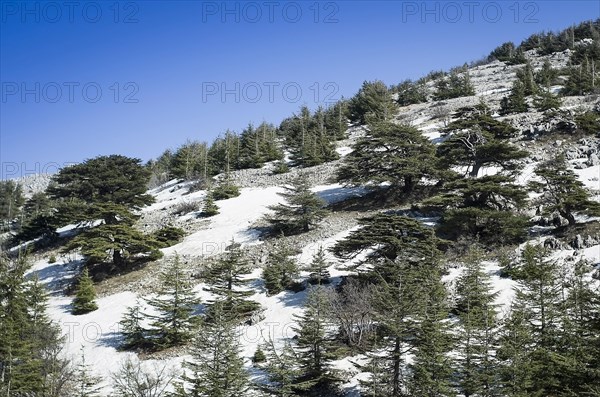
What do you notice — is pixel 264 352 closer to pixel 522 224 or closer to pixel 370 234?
pixel 370 234

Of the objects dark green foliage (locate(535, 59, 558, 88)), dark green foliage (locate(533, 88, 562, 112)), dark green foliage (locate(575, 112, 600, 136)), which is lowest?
dark green foliage (locate(575, 112, 600, 136))

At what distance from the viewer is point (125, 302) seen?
32.6m

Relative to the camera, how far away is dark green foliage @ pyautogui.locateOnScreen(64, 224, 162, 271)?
35.6 m

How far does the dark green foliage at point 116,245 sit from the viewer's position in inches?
1403

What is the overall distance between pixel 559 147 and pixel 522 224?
827 inches

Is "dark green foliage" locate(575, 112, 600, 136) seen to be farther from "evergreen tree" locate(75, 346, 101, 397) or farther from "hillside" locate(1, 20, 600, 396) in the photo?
"evergreen tree" locate(75, 346, 101, 397)

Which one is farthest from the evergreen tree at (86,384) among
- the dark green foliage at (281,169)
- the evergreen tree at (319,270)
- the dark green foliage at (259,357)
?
the dark green foliage at (281,169)

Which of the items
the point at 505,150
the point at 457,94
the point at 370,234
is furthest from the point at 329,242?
the point at 457,94

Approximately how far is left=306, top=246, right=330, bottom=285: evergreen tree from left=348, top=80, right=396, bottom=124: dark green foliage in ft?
153

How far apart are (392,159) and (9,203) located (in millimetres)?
75956

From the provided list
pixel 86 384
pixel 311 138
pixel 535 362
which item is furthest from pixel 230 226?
pixel 535 362

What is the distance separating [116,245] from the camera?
119 ft

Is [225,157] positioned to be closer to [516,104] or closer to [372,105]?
[372,105]

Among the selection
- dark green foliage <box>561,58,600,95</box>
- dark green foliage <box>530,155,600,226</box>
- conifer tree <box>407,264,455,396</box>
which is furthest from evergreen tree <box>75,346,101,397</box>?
dark green foliage <box>561,58,600,95</box>
